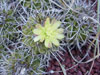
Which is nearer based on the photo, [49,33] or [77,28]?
[49,33]

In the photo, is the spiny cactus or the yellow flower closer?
the yellow flower

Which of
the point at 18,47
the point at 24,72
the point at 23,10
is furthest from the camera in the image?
the point at 23,10

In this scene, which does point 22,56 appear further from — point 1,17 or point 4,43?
point 1,17

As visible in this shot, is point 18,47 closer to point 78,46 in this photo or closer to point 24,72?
point 24,72

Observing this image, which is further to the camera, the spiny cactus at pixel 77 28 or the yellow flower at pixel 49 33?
the spiny cactus at pixel 77 28

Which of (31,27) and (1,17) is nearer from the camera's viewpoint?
(31,27)

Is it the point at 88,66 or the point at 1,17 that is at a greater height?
the point at 1,17

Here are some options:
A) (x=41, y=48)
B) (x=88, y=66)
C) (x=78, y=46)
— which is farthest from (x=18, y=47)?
(x=88, y=66)

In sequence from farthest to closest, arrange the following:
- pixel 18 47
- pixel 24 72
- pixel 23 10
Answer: pixel 23 10
pixel 18 47
pixel 24 72

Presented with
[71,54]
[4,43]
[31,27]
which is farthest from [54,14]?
[4,43]

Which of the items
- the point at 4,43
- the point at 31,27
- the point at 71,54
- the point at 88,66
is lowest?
the point at 88,66
